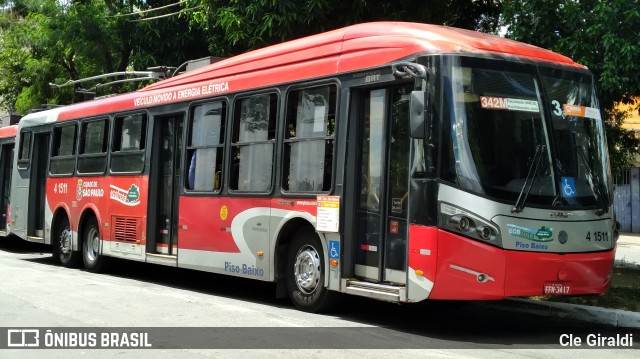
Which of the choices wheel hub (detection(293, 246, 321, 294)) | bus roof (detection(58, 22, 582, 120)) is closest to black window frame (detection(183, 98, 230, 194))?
bus roof (detection(58, 22, 582, 120))

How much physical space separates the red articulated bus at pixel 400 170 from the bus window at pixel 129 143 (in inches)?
65.5

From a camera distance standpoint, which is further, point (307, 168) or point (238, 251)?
point (238, 251)

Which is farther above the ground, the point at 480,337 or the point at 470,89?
the point at 470,89

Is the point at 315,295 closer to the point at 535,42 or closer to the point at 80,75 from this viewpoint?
the point at 535,42

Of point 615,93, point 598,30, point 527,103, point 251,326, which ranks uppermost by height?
point 598,30

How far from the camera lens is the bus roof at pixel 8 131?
1877cm

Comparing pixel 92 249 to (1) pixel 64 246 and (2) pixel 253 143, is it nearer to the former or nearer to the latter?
(1) pixel 64 246

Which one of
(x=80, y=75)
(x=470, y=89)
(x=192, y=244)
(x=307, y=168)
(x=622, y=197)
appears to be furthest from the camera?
(x=622, y=197)

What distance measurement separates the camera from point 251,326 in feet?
27.8

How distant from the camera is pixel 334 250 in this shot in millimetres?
9008

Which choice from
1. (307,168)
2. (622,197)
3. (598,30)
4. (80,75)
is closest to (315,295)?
(307,168)

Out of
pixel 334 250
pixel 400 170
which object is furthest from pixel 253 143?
pixel 400 170

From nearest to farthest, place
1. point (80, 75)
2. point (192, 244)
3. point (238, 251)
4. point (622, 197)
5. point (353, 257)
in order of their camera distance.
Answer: point (353, 257)
point (238, 251)
point (192, 244)
point (80, 75)
point (622, 197)

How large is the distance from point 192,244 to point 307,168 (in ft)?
9.83
